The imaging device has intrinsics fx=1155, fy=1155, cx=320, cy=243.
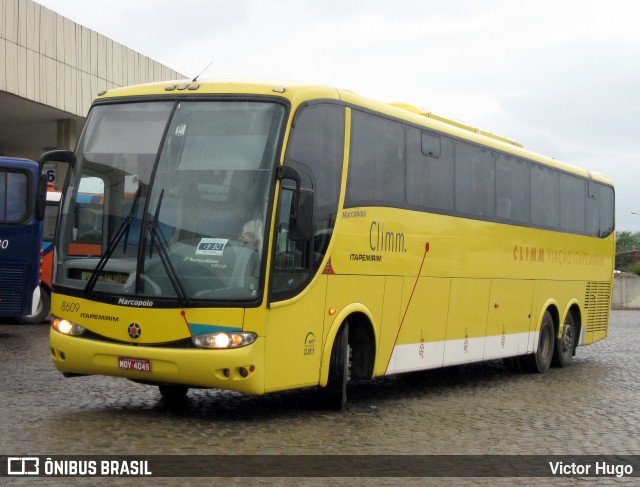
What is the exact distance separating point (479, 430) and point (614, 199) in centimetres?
1279

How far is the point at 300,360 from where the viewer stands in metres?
11.4

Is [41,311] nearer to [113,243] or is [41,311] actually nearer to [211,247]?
[113,243]

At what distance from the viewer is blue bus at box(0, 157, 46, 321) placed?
72.2 feet

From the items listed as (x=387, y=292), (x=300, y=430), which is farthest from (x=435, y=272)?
(x=300, y=430)

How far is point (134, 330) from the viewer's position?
35.4ft

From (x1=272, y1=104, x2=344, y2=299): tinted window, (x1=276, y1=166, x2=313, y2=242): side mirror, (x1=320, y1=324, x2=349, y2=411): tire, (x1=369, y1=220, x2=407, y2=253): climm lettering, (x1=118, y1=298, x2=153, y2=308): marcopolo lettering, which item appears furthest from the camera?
(x1=369, y1=220, x2=407, y2=253): climm lettering

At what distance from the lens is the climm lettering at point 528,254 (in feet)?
57.4

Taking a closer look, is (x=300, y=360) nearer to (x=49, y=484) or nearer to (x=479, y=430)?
(x=479, y=430)

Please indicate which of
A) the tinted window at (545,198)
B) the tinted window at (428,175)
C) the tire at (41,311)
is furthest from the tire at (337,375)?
the tire at (41,311)

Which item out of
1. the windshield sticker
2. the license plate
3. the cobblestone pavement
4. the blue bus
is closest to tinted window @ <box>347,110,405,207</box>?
the windshield sticker

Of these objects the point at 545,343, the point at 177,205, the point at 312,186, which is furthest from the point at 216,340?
the point at 545,343

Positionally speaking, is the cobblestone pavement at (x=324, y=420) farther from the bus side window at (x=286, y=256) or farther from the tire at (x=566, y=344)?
the tire at (x=566, y=344)

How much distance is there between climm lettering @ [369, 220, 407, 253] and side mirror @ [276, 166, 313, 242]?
2035mm

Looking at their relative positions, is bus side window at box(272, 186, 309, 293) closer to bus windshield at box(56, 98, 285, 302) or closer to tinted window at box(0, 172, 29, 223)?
bus windshield at box(56, 98, 285, 302)
